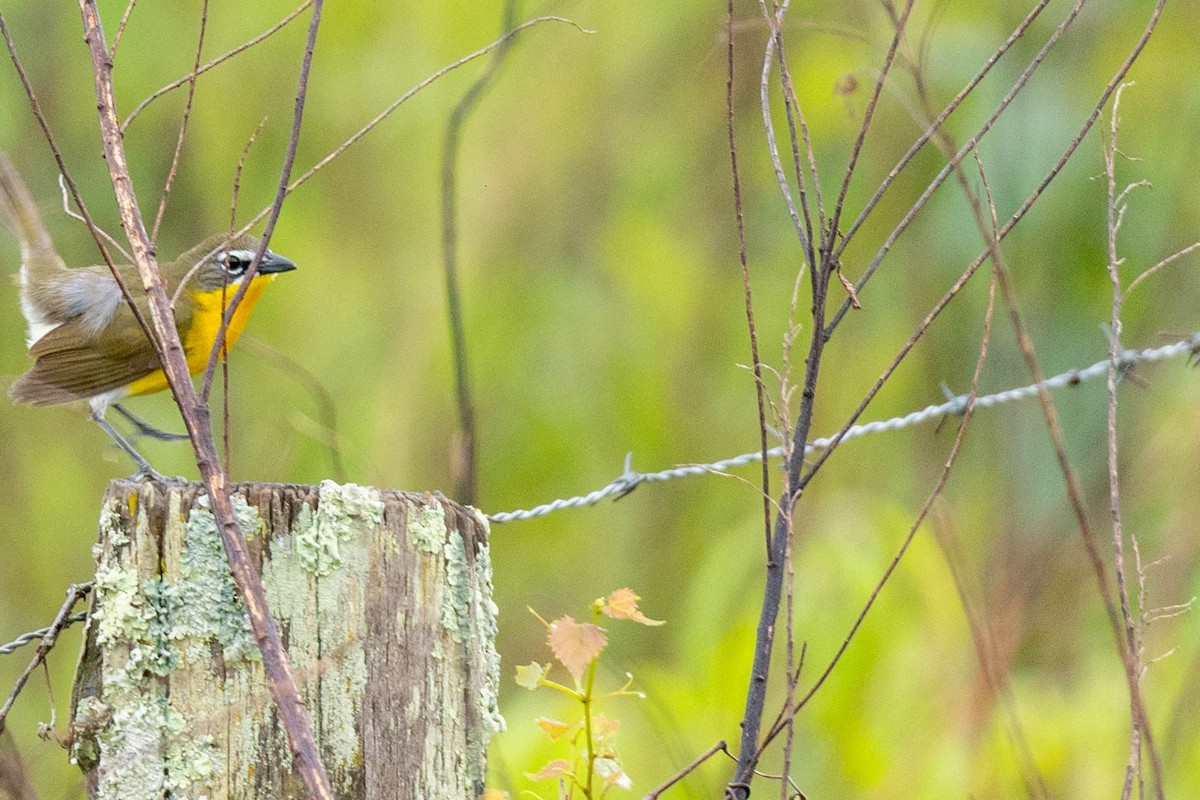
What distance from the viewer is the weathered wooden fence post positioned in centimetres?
179

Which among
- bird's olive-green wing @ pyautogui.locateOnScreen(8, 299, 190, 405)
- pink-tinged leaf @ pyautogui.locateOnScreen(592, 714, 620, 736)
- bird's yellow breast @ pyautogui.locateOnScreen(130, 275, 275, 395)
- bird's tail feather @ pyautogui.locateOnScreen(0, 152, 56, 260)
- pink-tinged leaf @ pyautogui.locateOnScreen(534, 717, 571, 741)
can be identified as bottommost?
pink-tinged leaf @ pyautogui.locateOnScreen(534, 717, 571, 741)

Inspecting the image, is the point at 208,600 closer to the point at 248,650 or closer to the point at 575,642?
the point at 248,650

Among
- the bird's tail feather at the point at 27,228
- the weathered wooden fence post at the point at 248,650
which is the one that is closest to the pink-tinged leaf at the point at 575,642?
the weathered wooden fence post at the point at 248,650

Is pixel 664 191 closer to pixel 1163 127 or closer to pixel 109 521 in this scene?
pixel 1163 127

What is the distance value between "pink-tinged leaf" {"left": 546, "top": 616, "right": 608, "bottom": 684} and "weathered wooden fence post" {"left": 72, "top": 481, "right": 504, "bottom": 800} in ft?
0.98

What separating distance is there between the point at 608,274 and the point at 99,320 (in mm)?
4521

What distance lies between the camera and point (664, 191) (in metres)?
8.34

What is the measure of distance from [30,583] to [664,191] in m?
4.34

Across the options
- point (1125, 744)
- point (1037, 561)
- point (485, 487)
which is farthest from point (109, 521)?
point (485, 487)

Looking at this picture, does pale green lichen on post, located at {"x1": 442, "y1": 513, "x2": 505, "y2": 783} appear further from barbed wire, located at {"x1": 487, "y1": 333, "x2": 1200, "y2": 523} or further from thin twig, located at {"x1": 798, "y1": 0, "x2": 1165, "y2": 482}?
barbed wire, located at {"x1": 487, "y1": 333, "x2": 1200, "y2": 523}

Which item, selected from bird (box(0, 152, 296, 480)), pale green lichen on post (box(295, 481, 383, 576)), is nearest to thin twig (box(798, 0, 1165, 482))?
pale green lichen on post (box(295, 481, 383, 576))

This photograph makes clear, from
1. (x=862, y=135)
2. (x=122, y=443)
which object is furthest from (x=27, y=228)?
(x=862, y=135)

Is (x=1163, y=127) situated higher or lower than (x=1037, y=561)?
higher

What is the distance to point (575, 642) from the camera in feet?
7.03
